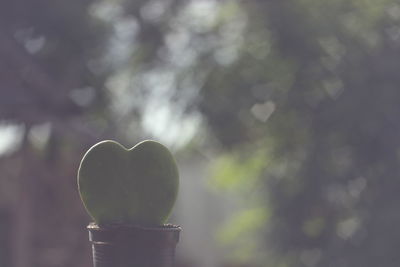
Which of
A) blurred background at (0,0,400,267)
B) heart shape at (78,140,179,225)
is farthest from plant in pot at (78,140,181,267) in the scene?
blurred background at (0,0,400,267)

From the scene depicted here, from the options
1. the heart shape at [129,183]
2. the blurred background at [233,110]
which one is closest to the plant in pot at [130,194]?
the heart shape at [129,183]

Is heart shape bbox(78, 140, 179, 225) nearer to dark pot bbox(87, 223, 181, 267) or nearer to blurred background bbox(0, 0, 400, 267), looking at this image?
dark pot bbox(87, 223, 181, 267)

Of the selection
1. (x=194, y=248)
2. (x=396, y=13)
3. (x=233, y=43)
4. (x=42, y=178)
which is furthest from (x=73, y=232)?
(x=194, y=248)

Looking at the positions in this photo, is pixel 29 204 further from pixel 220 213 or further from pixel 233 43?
pixel 220 213

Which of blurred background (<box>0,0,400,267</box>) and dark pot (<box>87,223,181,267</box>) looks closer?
dark pot (<box>87,223,181,267</box>)

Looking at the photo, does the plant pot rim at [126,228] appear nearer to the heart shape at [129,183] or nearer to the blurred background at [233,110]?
the heart shape at [129,183]

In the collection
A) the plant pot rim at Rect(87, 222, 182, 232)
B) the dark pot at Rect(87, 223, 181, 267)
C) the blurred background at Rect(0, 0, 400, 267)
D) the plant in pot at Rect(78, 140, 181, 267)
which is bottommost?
the dark pot at Rect(87, 223, 181, 267)

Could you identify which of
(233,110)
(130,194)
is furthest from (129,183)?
(233,110)
